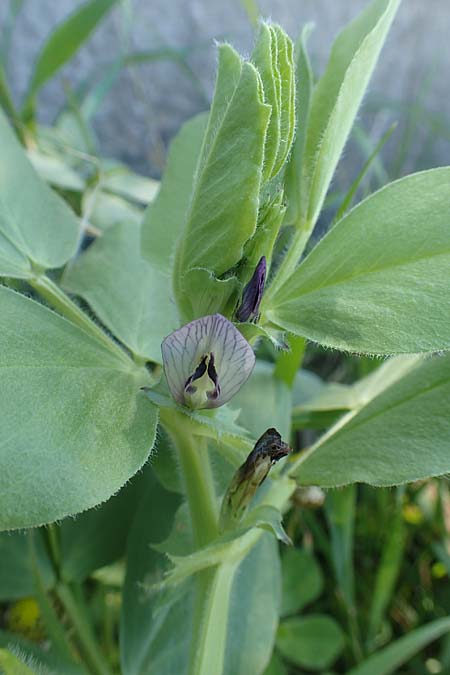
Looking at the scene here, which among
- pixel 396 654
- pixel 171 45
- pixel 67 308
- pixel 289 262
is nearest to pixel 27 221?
pixel 67 308

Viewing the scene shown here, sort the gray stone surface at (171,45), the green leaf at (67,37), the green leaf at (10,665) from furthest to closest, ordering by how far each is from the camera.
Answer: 1. the gray stone surface at (171,45)
2. the green leaf at (67,37)
3. the green leaf at (10,665)

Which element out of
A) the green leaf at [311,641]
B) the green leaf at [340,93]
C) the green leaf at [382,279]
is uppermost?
the green leaf at [340,93]

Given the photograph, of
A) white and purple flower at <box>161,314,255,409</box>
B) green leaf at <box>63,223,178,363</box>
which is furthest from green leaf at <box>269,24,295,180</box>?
green leaf at <box>63,223,178,363</box>

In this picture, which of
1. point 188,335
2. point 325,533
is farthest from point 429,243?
point 325,533

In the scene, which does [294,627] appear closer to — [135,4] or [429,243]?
[429,243]

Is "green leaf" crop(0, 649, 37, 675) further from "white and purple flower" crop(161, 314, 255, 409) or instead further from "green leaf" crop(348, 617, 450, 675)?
"green leaf" crop(348, 617, 450, 675)

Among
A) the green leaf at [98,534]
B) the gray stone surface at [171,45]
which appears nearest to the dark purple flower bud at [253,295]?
the green leaf at [98,534]

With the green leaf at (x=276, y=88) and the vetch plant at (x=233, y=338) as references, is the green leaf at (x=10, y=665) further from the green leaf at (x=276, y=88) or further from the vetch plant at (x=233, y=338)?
the green leaf at (x=276, y=88)
